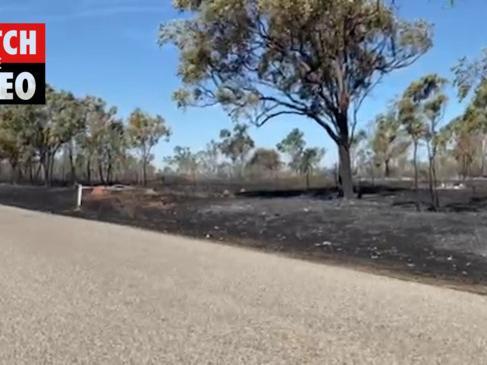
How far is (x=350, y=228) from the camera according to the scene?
52.0 feet

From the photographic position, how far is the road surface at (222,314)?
5.38 meters

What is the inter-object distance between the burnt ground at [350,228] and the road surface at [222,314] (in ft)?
4.35

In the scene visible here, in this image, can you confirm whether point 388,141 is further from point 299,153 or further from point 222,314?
point 222,314

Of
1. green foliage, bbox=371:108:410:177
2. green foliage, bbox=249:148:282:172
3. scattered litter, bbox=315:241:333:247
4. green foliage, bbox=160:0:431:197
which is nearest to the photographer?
scattered litter, bbox=315:241:333:247

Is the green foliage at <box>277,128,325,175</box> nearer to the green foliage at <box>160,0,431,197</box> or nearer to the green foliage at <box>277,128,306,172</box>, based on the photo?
the green foliage at <box>277,128,306,172</box>

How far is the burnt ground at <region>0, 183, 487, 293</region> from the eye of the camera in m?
10.7

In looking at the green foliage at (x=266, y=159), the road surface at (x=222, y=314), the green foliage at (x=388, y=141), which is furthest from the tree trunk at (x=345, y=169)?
the green foliage at (x=266, y=159)

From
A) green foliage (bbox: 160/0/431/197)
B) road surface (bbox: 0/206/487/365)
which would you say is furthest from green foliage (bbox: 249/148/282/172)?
road surface (bbox: 0/206/487/365)

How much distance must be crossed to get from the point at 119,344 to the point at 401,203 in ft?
62.1

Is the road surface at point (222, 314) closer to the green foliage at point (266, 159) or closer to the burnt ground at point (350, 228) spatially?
the burnt ground at point (350, 228)

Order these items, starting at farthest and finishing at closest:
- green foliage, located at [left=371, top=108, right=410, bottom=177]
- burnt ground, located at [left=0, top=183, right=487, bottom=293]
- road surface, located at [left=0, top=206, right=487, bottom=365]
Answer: green foliage, located at [left=371, top=108, right=410, bottom=177] → burnt ground, located at [left=0, top=183, right=487, bottom=293] → road surface, located at [left=0, top=206, right=487, bottom=365]

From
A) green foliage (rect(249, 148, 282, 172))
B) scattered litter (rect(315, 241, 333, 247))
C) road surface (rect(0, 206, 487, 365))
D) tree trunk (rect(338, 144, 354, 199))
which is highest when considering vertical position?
green foliage (rect(249, 148, 282, 172))

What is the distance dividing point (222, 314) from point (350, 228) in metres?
9.46

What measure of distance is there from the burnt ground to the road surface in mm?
1327
